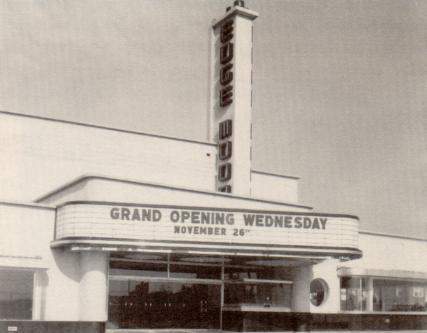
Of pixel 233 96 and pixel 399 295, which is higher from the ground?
pixel 233 96

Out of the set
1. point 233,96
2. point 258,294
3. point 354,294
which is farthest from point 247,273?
point 233,96

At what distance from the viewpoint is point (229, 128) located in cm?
2661

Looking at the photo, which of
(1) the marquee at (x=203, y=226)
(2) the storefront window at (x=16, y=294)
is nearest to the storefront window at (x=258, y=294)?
(1) the marquee at (x=203, y=226)

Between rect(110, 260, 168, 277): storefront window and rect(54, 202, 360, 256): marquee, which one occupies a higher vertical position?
rect(54, 202, 360, 256): marquee

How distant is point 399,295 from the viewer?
90.2 feet

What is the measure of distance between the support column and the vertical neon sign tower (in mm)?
7541

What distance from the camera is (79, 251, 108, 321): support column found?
19266 millimetres

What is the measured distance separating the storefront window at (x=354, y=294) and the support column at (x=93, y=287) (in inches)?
400

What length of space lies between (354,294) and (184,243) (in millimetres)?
9649

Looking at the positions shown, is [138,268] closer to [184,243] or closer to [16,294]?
[184,243]

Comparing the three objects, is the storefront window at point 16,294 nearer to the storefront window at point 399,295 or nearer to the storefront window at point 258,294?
the storefront window at point 258,294

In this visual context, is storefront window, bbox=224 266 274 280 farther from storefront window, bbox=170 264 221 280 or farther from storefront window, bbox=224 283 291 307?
storefront window, bbox=170 264 221 280

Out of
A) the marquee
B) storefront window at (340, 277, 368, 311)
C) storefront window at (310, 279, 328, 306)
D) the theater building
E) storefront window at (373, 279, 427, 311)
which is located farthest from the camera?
storefront window at (373, 279, 427, 311)

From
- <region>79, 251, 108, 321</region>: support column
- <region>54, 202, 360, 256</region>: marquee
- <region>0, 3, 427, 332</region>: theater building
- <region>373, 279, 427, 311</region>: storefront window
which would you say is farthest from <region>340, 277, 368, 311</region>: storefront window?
<region>79, 251, 108, 321</region>: support column
